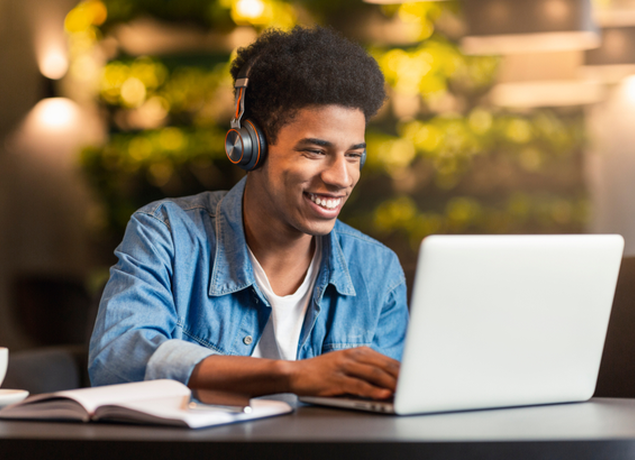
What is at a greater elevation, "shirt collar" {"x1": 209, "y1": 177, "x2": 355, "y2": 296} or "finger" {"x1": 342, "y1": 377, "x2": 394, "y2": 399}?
"shirt collar" {"x1": 209, "y1": 177, "x2": 355, "y2": 296}

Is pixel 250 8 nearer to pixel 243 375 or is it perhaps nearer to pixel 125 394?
pixel 243 375

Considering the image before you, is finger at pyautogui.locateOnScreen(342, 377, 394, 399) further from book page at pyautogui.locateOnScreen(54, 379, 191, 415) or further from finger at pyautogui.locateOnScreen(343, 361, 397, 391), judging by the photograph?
book page at pyautogui.locateOnScreen(54, 379, 191, 415)

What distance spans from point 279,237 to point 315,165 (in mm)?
191

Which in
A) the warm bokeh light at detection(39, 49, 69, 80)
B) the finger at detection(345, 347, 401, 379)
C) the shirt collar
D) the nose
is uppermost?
the warm bokeh light at detection(39, 49, 69, 80)

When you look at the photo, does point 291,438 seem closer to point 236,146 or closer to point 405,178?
point 236,146

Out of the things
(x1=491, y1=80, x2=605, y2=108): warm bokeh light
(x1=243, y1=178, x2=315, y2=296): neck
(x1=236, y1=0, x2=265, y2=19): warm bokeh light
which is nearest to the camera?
(x1=243, y1=178, x2=315, y2=296): neck

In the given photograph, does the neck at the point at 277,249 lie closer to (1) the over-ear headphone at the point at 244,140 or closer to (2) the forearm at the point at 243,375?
(1) the over-ear headphone at the point at 244,140

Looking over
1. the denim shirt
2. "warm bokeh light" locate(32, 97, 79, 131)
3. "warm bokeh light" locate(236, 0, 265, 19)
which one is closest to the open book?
the denim shirt

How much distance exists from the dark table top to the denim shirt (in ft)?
1.10

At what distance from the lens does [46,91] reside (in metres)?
3.60

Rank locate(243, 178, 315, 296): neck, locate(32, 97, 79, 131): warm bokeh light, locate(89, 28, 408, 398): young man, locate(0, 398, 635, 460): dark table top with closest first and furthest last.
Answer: locate(0, 398, 635, 460): dark table top, locate(89, 28, 408, 398): young man, locate(243, 178, 315, 296): neck, locate(32, 97, 79, 131): warm bokeh light

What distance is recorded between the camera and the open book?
2.23 ft

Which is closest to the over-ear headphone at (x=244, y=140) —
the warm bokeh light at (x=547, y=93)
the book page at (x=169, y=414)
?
the book page at (x=169, y=414)

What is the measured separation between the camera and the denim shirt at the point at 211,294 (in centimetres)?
108
